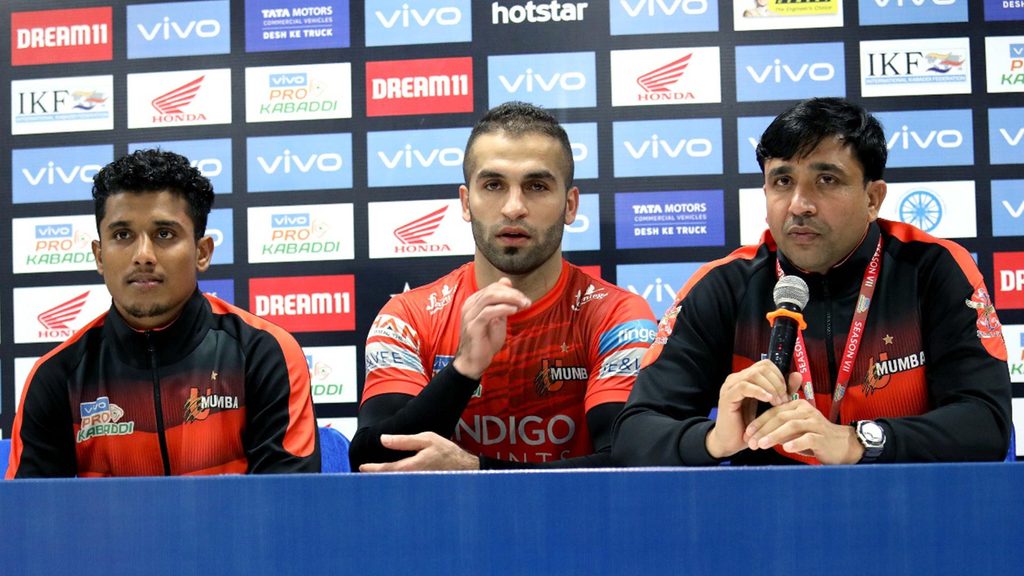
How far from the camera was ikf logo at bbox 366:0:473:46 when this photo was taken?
10.8ft

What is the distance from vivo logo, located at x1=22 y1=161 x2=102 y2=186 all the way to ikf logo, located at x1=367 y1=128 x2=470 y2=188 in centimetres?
106

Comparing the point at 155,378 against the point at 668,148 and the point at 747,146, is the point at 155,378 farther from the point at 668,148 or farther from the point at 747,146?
the point at 747,146

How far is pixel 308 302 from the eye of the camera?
327 centimetres

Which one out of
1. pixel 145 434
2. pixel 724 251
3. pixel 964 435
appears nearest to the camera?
pixel 964 435

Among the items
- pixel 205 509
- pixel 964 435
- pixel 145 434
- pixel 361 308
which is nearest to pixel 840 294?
pixel 964 435

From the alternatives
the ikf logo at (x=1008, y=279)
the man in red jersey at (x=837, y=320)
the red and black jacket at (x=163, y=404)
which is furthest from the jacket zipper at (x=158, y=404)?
the ikf logo at (x=1008, y=279)

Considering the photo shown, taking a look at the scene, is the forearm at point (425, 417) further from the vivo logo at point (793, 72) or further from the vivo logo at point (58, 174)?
the vivo logo at point (58, 174)

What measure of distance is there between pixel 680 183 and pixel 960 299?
4.92ft

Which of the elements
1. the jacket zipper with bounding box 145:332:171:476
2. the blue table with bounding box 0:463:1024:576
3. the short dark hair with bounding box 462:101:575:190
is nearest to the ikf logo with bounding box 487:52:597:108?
the short dark hair with bounding box 462:101:575:190

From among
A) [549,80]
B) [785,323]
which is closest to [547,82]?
[549,80]

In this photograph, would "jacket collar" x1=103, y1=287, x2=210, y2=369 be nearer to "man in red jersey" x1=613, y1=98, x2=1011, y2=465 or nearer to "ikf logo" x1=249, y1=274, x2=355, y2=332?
"man in red jersey" x1=613, y1=98, x2=1011, y2=465

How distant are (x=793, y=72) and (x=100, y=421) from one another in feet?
8.24

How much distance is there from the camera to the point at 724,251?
10.5ft

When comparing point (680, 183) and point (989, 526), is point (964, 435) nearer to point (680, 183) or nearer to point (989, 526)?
point (989, 526)
